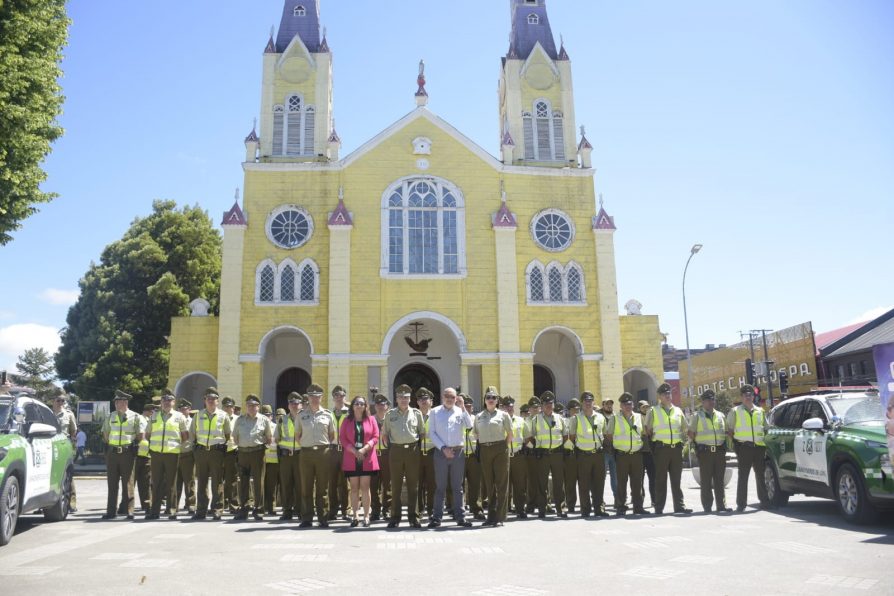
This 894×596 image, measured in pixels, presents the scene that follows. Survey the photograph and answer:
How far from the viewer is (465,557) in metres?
7.43

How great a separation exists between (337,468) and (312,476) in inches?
27.6

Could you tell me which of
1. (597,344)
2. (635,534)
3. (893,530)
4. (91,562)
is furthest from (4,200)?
(597,344)

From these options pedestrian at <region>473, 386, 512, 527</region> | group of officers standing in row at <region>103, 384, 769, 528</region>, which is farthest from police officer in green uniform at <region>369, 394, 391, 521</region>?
pedestrian at <region>473, 386, 512, 527</region>

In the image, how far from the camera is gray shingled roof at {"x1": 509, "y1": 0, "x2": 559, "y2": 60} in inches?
1166

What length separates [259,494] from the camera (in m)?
11.3

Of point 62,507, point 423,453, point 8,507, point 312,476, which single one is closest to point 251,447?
point 312,476

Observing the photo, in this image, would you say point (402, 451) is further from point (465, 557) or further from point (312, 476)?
point (465, 557)

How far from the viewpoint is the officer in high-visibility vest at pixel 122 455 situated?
11430 millimetres

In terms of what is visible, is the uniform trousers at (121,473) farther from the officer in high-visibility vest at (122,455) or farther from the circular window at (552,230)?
the circular window at (552,230)

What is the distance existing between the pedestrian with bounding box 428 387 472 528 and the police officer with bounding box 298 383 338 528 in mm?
1633

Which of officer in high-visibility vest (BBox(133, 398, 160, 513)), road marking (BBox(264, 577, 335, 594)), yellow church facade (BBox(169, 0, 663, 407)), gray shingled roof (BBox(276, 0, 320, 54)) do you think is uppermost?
gray shingled roof (BBox(276, 0, 320, 54))

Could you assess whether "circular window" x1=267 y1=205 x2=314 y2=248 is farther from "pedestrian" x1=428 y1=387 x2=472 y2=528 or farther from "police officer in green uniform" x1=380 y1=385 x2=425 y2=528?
"pedestrian" x1=428 y1=387 x2=472 y2=528

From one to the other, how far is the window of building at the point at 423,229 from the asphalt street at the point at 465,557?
1548 centimetres

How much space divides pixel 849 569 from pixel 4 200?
13272 mm
